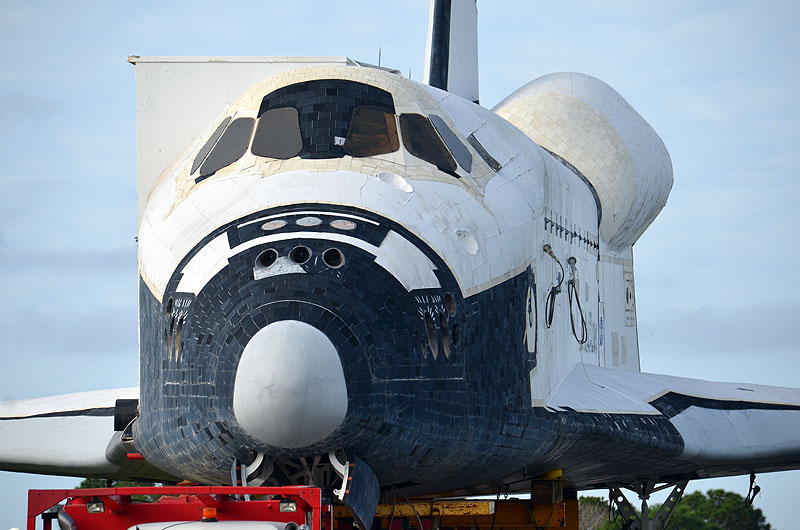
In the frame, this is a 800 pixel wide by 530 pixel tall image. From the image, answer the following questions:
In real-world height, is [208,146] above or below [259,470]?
above

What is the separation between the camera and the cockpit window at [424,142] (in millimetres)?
6660

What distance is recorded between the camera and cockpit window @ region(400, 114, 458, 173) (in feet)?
21.9

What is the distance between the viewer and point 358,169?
6.31 metres

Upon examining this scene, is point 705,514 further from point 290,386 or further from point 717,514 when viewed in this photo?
point 290,386

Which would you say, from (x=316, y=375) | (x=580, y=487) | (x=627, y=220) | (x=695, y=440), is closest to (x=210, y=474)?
(x=316, y=375)

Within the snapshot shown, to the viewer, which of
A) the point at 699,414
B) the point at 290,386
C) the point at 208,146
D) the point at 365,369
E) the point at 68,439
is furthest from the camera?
the point at 68,439

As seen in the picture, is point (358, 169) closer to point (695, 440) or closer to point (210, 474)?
point (210, 474)

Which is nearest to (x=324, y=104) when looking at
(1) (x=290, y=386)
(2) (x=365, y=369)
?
(2) (x=365, y=369)

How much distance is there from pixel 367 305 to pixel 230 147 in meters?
1.59

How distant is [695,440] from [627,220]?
2850 millimetres

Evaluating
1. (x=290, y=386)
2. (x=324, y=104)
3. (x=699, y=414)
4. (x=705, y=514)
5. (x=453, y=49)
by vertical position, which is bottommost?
(x=705, y=514)

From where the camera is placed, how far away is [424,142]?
22.1 ft

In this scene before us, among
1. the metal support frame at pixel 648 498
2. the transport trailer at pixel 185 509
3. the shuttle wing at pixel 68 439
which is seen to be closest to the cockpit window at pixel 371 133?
the transport trailer at pixel 185 509

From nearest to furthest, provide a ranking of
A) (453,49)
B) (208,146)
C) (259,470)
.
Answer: (259,470) < (208,146) < (453,49)
